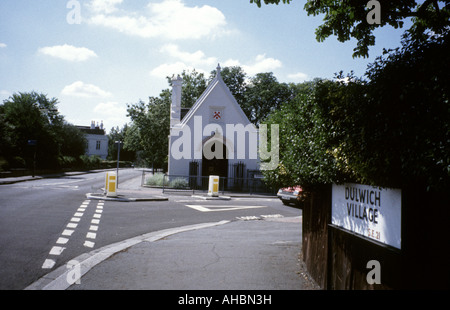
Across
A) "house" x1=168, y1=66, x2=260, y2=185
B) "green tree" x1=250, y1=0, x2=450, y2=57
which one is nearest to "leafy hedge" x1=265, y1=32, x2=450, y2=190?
"green tree" x1=250, y1=0, x2=450, y2=57

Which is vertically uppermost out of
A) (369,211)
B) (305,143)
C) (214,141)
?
(214,141)

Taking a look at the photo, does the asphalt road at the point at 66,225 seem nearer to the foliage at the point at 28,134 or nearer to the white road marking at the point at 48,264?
the white road marking at the point at 48,264

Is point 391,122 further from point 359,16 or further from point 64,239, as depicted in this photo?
point 64,239

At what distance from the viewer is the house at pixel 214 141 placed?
90.3ft

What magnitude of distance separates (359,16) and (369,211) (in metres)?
4.29

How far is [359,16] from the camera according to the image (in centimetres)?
615

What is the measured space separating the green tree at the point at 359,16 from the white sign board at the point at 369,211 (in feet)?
12.2

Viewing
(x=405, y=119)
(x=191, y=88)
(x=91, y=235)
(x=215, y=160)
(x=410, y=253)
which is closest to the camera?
(x=405, y=119)

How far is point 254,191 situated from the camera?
1021 inches

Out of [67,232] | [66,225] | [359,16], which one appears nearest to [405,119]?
[359,16]

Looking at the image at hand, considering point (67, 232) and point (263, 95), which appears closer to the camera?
point (67, 232)

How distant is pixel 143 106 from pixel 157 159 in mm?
7853

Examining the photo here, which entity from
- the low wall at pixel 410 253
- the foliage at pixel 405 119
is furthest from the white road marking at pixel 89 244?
the foliage at pixel 405 119

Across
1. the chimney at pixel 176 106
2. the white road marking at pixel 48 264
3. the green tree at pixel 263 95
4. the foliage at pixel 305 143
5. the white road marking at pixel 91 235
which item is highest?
the green tree at pixel 263 95
